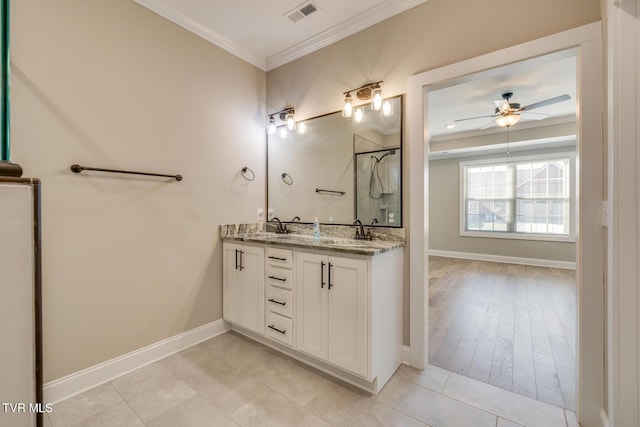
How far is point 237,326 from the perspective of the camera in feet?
8.57

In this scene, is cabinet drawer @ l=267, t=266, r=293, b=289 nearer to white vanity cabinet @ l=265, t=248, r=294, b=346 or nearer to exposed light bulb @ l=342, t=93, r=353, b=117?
white vanity cabinet @ l=265, t=248, r=294, b=346

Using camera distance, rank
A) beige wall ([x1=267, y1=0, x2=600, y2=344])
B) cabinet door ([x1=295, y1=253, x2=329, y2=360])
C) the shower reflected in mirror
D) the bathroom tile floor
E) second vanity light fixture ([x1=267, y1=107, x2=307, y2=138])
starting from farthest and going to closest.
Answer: second vanity light fixture ([x1=267, y1=107, x2=307, y2=138]) → the shower reflected in mirror → cabinet door ([x1=295, y1=253, x2=329, y2=360]) → beige wall ([x1=267, y1=0, x2=600, y2=344]) → the bathroom tile floor

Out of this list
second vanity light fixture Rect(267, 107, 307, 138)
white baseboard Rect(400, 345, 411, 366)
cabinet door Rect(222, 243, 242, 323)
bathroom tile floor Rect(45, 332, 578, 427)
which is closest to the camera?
bathroom tile floor Rect(45, 332, 578, 427)

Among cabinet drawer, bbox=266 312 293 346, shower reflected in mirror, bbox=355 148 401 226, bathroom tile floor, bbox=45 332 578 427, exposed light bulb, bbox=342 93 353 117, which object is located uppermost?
exposed light bulb, bbox=342 93 353 117

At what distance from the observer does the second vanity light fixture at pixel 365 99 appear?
2.17 meters

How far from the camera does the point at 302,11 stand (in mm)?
2229

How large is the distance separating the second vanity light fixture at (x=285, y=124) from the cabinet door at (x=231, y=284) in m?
1.32

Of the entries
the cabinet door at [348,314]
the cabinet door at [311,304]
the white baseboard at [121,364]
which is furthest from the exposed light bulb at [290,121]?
the white baseboard at [121,364]

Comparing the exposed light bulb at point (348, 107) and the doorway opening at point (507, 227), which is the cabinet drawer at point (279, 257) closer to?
the exposed light bulb at point (348, 107)

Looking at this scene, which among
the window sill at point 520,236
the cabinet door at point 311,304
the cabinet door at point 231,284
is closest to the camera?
the cabinet door at point 311,304

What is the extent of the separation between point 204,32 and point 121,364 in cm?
284

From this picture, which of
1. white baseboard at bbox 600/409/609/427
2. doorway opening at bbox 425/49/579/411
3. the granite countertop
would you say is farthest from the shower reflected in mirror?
white baseboard at bbox 600/409/609/427

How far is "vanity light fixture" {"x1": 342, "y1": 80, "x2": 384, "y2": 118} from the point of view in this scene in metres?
2.16

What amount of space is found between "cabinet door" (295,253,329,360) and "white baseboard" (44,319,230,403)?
3.36ft
